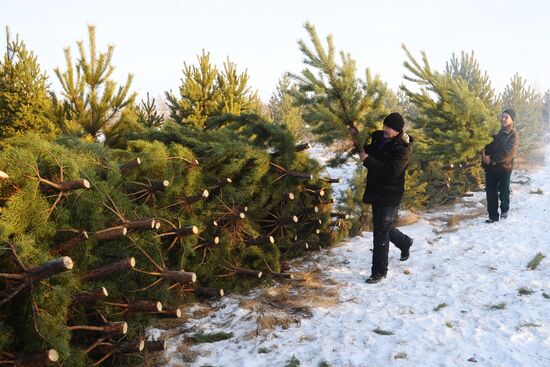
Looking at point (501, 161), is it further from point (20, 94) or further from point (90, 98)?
point (20, 94)

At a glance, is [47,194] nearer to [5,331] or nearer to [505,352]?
[5,331]

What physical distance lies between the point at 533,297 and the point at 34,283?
4744 mm

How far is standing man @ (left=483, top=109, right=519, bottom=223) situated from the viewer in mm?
7562

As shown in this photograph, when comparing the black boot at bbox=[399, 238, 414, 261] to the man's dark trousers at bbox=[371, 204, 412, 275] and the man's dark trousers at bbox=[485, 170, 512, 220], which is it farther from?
the man's dark trousers at bbox=[485, 170, 512, 220]

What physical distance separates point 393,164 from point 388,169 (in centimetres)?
9

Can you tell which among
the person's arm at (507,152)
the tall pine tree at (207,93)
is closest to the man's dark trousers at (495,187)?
the person's arm at (507,152)

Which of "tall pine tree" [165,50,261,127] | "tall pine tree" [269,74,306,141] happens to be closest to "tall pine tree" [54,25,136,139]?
"tall pine tree" [165,50,261,127]

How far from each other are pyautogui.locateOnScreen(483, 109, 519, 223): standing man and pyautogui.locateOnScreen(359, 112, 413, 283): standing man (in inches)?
136

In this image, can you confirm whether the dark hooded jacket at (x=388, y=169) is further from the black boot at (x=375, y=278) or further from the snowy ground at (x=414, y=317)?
the snowy ground at (x=414, y=317)

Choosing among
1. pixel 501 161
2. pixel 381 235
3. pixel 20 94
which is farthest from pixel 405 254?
pixel 20 94

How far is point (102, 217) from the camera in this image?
3.37m

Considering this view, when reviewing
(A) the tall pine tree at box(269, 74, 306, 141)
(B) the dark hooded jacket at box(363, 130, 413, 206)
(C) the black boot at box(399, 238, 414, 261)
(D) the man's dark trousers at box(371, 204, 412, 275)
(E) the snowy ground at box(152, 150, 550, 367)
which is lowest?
(E) the snowy ground at box(152, 150, 550, 367)

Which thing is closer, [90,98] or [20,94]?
[90,98]

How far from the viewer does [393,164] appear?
4992 mm
